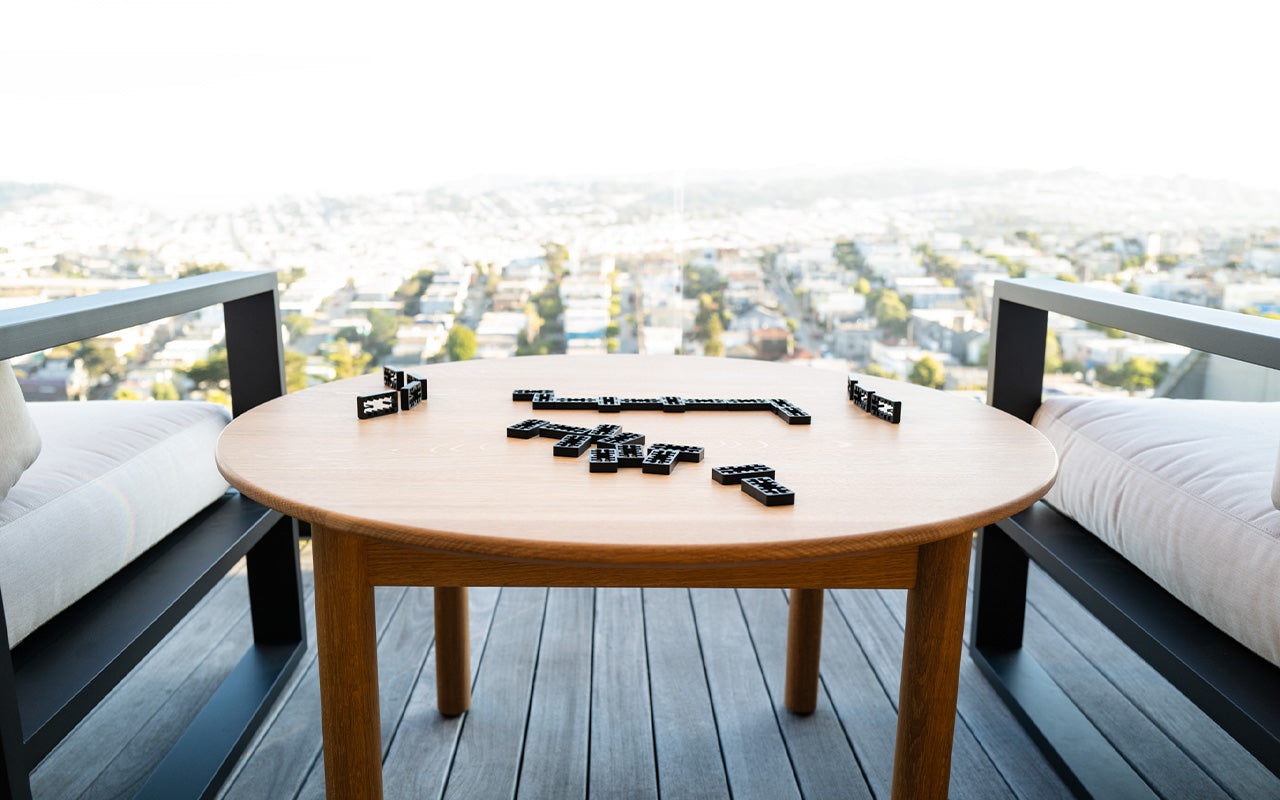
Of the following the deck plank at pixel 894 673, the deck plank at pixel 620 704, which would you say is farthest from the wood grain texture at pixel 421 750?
the deck plank at pixel 894 673

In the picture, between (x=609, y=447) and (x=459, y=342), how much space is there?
1975 millimetres

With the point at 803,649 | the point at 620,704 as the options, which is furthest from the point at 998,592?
the point at 620,704

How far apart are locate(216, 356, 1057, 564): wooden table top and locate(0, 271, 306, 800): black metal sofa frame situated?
0.82 ft

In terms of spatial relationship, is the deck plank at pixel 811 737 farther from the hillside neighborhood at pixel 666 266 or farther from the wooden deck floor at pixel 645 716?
the hillside neighborhood at pixel 666 266

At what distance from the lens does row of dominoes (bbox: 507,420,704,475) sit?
1.05 meters

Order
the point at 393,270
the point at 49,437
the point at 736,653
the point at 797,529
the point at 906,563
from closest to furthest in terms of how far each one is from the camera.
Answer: the point at 797,529, the point at 906,563, the point at 49,437, the point at 736,653, the point at 393,270

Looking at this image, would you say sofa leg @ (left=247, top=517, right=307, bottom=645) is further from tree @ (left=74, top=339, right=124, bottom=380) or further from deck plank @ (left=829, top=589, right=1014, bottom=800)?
tree @ (left=74, top=339, right=124, bottom=380)

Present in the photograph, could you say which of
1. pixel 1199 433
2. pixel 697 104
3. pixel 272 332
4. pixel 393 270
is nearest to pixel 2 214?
pixel 393 270

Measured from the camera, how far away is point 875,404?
1355 mm

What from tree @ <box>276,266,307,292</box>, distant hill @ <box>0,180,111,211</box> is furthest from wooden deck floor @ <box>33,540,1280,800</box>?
distant hill @ <box>0,180,111,211</box>

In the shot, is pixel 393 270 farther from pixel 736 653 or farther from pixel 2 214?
pixel 736 653

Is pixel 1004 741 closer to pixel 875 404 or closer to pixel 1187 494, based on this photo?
pixel 1187 494

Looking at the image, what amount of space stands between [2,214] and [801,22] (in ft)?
8.50

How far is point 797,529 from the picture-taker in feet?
2.81
